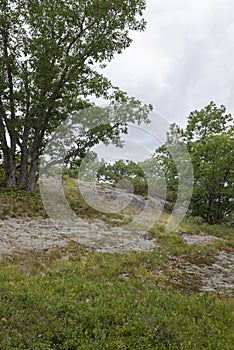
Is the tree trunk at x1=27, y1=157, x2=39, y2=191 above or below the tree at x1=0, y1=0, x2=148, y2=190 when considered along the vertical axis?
below

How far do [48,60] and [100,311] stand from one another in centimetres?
1618

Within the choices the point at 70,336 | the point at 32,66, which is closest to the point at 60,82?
the point at 32,66

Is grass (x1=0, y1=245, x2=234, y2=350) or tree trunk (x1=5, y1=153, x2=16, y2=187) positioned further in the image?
tree trunk (x1=5, y1=153, x2=16, y2=187)

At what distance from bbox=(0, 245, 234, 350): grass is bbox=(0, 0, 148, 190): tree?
1239cm

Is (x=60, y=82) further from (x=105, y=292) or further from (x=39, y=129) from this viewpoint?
(x=105, y=292)

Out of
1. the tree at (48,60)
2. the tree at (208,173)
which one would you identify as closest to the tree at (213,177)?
the tree at (208,173)

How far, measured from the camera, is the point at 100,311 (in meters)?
5.95

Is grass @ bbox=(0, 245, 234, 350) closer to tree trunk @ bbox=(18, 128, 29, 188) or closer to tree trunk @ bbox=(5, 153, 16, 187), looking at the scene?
tree trunk @ bbox=(5, 153, 16, 187)

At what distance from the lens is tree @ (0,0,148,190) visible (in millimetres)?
18578

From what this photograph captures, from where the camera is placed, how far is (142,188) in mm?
27234

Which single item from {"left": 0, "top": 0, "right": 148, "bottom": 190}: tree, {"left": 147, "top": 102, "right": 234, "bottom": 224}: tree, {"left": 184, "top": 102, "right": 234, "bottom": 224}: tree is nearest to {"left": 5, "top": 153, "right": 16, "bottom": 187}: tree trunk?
{"left": 0, "top": 0, "right": 148, "bottom": 190}: tree

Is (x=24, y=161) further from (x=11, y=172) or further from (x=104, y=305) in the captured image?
(x=104, y=305)

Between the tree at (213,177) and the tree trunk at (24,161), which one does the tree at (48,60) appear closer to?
the tree trunk at (24,161)

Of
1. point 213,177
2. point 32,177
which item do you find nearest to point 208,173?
point 213,177
